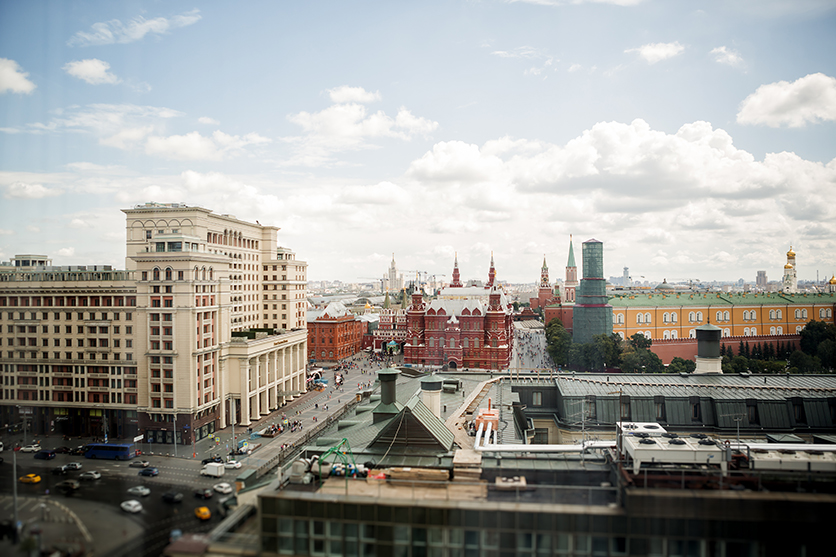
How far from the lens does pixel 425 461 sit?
2141 centimetres

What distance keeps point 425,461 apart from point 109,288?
4154 cm

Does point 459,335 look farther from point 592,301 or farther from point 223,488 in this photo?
point 223,488

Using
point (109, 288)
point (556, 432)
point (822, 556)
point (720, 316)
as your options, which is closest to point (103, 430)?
point (109, 288)

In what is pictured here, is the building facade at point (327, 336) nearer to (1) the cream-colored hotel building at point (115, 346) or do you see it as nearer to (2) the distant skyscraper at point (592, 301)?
(2) the distant skyscraper at point (592, 301)

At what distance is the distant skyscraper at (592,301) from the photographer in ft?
359

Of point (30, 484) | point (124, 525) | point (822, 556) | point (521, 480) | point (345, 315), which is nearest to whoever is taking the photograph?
point (822, 556)

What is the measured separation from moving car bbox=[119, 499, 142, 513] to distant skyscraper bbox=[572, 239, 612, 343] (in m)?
93.7

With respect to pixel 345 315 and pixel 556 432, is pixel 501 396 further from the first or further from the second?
pixel 345 315

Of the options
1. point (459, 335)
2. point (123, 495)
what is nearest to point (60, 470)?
point (123, 495)

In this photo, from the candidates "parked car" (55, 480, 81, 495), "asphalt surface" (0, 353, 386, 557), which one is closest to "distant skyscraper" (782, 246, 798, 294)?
"asphalt surface" (0, 353, 386, 557)

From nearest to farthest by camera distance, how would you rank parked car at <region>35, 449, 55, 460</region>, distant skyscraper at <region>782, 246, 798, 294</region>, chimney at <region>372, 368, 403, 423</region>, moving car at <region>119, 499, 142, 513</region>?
moving car at <region>119, 499, 142, 513</region>
chimney at <region>372, 368, 403, 423</region>
parked car at <region>35, 449, 55, 460</region>
distant skyscraper at <region>782, 246, 798, 294</region>

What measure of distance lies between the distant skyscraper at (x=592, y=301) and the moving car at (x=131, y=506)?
93.7m

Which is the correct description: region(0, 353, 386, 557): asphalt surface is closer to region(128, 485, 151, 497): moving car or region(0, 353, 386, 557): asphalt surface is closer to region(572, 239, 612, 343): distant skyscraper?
region(128, 485, 151, 497): moving car

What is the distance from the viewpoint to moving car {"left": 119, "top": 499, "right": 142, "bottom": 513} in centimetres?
→ 2734
